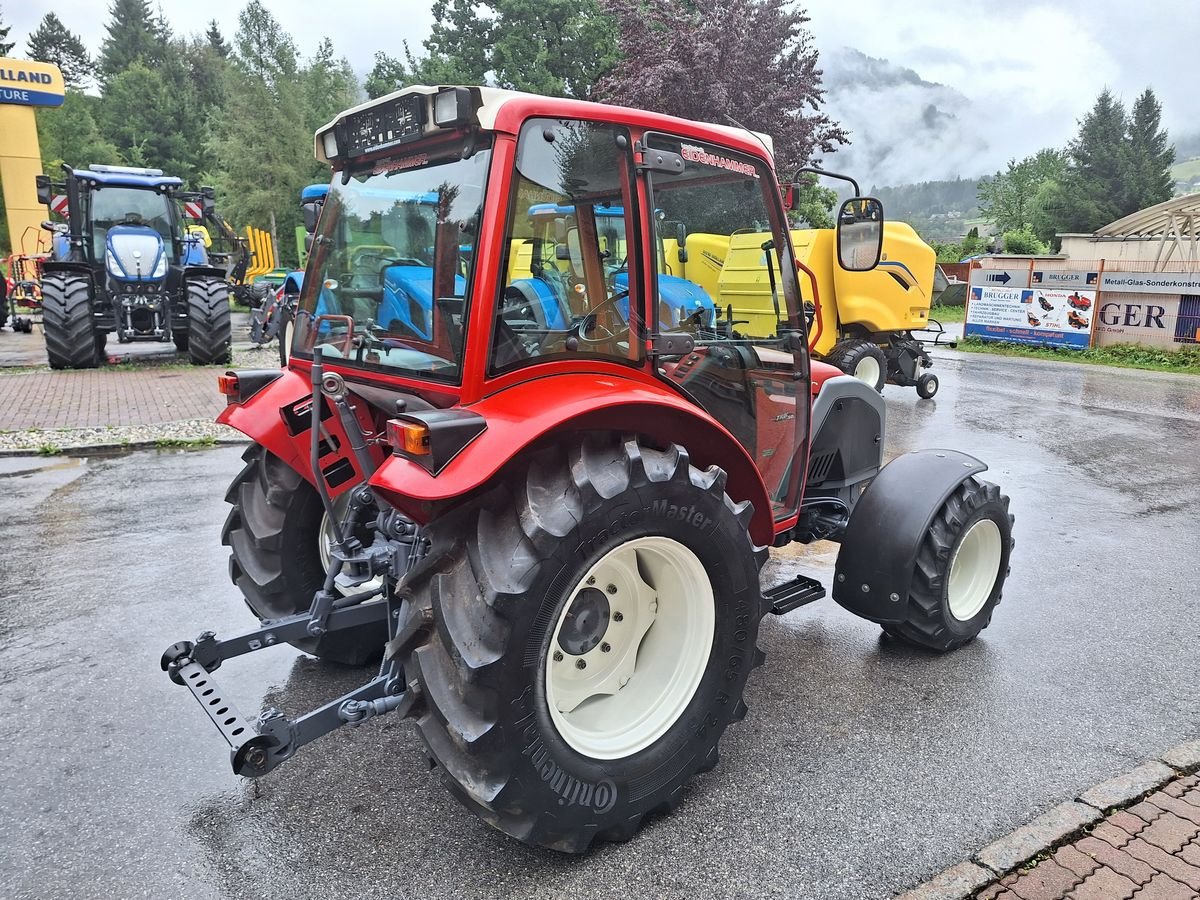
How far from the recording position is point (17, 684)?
3561 millimetres

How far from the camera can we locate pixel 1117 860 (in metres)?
2.54

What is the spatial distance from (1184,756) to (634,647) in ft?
6.91

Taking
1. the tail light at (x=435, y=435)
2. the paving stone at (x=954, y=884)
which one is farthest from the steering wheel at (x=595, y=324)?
the paving stone at (x=954, y=884)

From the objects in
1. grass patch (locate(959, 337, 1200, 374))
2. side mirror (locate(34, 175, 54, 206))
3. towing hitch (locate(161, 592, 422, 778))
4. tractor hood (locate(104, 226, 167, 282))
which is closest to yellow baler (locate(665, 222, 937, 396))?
grass patch (locate(959, 337, 1200, 374))

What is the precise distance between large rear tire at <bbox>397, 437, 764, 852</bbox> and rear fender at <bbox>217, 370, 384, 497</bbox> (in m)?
0.86

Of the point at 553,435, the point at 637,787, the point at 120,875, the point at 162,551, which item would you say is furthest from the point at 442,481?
the point at 162,551

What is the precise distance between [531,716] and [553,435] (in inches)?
31.7

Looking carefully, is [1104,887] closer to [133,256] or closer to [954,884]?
[954,884]

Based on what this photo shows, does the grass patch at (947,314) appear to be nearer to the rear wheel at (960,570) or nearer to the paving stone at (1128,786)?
the rear wheel at (960,570)

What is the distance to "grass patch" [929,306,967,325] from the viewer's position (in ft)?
81.5

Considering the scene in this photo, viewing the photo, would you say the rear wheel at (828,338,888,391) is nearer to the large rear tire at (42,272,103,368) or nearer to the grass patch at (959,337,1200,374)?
the grass patch at (959,337,1200,374)

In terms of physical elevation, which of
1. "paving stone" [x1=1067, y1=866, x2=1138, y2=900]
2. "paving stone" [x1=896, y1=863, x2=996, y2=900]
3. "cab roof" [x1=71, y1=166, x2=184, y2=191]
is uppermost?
"cab roof" [x1=71, y1=166, x2=184, y2=191]

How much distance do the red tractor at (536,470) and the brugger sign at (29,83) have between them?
2988cm

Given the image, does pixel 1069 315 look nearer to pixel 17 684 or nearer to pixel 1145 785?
pixel 1145 785
